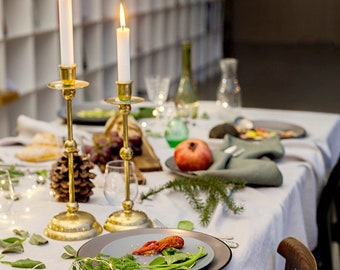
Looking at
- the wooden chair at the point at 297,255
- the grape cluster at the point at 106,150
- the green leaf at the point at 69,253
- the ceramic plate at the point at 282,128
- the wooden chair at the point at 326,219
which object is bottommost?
the wooden chair at the point at 326,219

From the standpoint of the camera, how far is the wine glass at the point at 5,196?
69.0 inches

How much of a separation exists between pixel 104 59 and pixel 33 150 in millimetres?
3892

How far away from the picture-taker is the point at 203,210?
6.18 ft

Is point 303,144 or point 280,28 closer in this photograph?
point 303,144

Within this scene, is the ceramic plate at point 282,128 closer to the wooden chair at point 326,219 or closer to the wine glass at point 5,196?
the wooden chair at point 326,219

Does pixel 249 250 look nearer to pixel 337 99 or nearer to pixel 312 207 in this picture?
pixel 312 207

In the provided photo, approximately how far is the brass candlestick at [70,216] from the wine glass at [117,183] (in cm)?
13

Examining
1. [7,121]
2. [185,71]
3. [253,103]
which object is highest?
[185,71]

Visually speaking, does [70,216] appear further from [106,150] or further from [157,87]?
[157,87]

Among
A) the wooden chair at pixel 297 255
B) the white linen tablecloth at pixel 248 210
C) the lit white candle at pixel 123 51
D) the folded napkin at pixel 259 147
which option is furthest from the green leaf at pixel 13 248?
the folded napkin at pixel 259 147

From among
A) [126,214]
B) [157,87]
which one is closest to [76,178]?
[126,214]

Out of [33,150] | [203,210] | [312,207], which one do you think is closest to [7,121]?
[33,150]

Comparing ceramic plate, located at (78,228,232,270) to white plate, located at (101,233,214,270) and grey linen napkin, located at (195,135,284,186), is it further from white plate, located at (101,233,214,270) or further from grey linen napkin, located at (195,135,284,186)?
grey linen napkin, located at (195,135,284,186)

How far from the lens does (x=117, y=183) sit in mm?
1858
